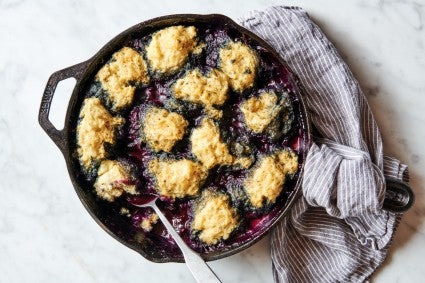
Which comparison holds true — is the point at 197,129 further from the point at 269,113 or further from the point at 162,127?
the point at 269,113

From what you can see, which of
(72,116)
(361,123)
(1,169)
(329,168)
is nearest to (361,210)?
(329,168)

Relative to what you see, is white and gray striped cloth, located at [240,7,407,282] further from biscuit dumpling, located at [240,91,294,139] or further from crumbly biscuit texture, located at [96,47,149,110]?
crumbly biscuit texture, located at [96,47,149,110]

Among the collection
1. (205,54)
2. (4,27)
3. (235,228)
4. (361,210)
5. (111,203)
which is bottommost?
(361,210)

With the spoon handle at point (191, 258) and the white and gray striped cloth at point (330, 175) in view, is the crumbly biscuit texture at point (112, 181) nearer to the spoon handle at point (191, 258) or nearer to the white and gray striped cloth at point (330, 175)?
the spoon handle at point (191, 258)

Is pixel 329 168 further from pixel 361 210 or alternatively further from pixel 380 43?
pixel 380 43

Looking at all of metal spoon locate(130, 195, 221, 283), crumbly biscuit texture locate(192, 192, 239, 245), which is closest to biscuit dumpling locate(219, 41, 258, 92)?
crumbly biscuit texture locate(192, 192, 239, 245)

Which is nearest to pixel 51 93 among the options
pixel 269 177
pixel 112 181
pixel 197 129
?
pixel 112 181
